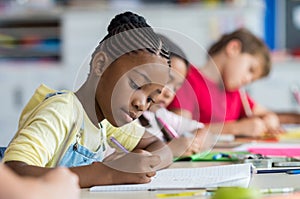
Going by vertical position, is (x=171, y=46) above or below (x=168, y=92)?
below

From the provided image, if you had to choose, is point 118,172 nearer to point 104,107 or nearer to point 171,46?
point 104,107

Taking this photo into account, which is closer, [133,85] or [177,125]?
[133,85]

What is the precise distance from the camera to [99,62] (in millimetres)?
1004

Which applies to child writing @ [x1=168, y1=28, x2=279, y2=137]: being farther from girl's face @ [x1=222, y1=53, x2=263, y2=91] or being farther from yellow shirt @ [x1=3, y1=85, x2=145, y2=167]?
yellow shirt @ [x1=3, y1=85, x2=145, y2=167]

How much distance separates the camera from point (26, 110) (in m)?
1.09

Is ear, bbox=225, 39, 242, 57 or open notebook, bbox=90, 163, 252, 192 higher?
ear, bbox=225, 39, 242, 57

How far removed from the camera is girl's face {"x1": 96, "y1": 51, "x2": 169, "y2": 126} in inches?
38.2

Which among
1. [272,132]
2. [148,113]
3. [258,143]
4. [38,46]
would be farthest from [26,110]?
[38,46]

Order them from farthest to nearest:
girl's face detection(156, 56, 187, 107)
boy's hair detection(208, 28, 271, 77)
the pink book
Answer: boy's hair detection(208, 28, 271, 77), the pink book, girl's face detection(156, 56, 187, 107)

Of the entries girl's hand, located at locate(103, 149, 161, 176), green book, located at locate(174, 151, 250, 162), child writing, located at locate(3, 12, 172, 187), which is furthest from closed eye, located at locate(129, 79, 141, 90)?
green book, located at locate(174, 151, 250, 162)

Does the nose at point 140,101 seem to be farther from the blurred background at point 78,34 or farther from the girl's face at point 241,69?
the blurred background at point 78,34

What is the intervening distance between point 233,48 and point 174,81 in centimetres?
99

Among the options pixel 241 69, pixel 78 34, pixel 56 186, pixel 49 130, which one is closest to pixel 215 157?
pixel 49 130

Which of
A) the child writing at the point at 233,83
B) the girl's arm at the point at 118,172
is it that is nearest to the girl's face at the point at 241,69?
the child writing at the point at 233,83
